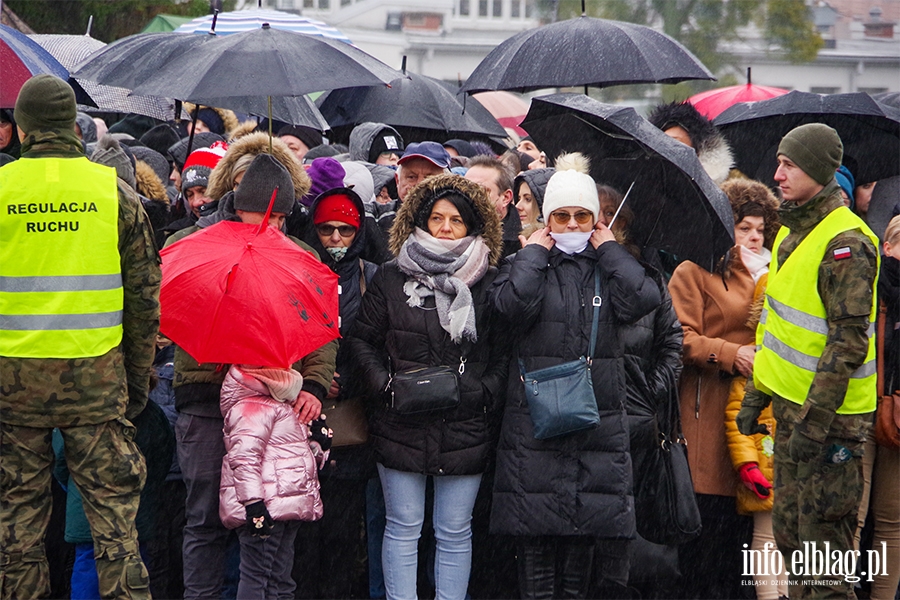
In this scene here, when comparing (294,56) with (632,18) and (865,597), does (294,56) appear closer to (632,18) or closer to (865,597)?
(865,597)

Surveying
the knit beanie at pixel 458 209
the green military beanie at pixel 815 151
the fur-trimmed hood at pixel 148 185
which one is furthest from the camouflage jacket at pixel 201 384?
the green military beanie at pixel 815 151

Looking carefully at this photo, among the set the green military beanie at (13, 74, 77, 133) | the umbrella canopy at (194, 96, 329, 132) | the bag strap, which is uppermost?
the green military beanie at (13, 74, 77, 133)

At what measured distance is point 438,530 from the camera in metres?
4.86

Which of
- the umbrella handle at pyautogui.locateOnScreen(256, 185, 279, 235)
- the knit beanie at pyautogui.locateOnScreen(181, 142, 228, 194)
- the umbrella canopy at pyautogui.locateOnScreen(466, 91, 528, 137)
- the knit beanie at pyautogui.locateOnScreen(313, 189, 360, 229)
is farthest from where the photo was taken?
the umbrella canopy at pyautogui.locateOnScreen(466, 91, 528, 137)

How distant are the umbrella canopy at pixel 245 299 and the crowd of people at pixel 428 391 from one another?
102 millimetres

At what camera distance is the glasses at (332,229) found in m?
5.09

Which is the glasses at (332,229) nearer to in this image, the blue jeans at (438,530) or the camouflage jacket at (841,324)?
the blue jeans at (438,530)

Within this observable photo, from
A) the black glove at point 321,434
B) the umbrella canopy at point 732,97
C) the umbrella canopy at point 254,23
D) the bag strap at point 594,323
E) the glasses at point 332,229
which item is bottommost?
the black glove at point 321,434

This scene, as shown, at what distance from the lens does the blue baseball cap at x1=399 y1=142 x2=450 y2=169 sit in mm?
5828

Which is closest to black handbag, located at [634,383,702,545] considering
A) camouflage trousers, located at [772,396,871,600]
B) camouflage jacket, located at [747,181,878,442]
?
camouflage trousers, located at [772,396,871,600]

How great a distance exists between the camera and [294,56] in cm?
457

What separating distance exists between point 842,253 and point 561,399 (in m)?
1.39

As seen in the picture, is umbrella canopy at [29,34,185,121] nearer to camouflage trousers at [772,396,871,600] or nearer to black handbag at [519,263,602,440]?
black handbag at [519,263,602,440]

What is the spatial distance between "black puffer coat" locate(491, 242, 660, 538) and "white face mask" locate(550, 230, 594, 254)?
2.5 inches
